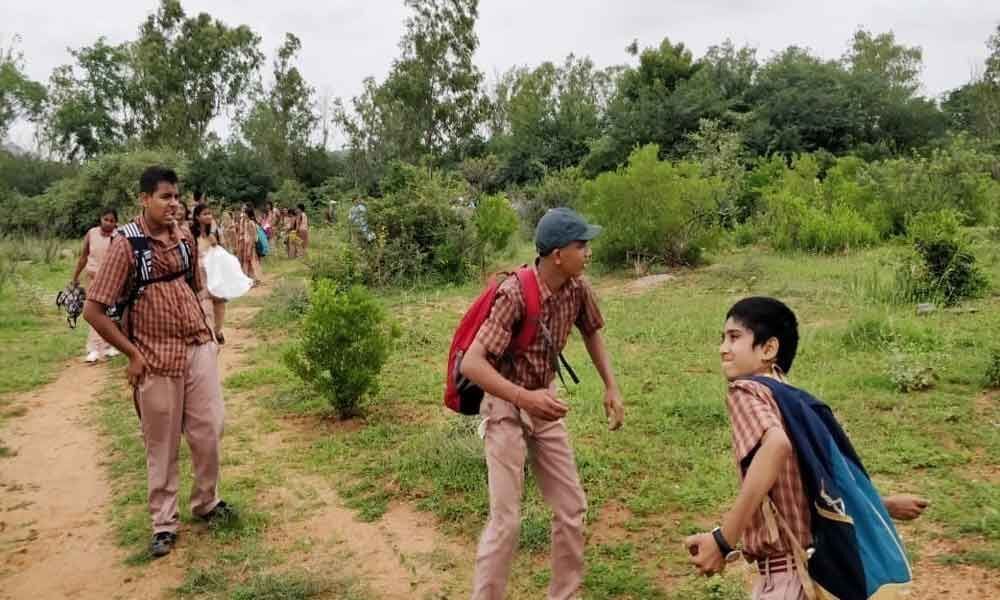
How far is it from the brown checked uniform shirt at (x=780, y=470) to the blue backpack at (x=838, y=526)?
0.8 inches

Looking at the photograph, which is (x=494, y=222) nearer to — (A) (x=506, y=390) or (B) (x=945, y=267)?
(B) (x=945, y=267)

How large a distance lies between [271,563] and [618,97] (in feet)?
93.3

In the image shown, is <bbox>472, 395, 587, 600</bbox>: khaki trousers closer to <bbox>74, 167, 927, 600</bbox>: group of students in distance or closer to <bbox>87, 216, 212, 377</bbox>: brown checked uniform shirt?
<bbox>74, 167, 927, 600</bbox>: group of students in distance

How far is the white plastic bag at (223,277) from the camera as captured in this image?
525 cm

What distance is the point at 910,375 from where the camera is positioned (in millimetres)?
5758

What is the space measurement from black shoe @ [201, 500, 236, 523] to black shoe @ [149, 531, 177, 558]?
25 cm

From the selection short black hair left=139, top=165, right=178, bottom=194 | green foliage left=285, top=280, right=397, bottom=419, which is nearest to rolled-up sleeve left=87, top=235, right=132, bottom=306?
Answer: short black hair left=139, top=165, right=178, bottom=194

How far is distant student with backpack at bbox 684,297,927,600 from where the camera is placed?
190 centimetres

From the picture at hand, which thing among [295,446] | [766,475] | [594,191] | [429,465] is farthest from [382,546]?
[594,191]

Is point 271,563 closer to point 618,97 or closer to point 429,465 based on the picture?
point 429,465

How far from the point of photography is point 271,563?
3.94m

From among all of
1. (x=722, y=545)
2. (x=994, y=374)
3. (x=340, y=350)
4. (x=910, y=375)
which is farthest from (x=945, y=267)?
(x=722, y=545)

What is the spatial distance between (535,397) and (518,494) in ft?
1.56

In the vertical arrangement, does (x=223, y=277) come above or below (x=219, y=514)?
above
